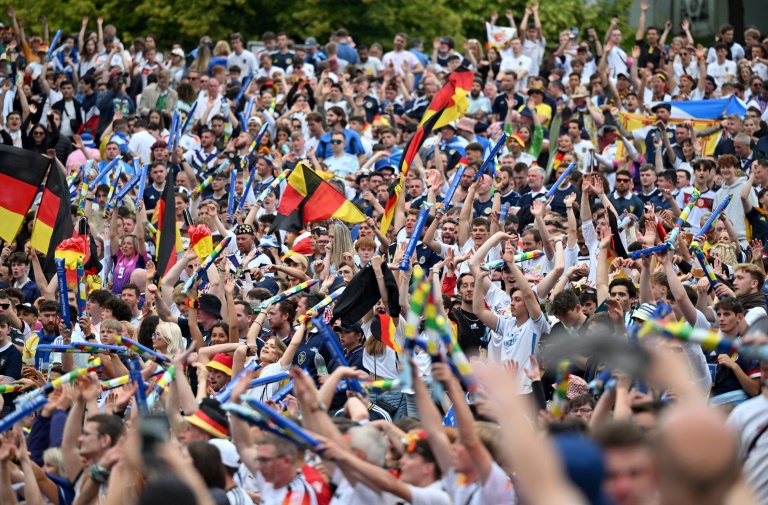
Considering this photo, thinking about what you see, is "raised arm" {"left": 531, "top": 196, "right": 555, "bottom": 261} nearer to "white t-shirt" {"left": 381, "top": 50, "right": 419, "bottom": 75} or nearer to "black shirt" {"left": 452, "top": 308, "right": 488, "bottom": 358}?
"black shirt" {"left": 452, "top": 308, "right": 488, "bottom": 358}

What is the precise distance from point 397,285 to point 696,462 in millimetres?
7855

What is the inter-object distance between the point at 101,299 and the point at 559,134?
28.3 ft

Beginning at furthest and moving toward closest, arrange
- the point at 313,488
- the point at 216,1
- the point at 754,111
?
the point at 216,1 < the point at 754,111 < the point at 313,488

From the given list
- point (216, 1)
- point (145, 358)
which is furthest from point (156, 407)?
point (216, 1)

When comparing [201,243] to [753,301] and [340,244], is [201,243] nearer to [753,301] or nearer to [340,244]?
[340,244]

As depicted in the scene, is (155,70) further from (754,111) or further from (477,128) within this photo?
(754,111)

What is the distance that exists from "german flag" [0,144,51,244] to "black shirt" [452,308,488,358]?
191 inches

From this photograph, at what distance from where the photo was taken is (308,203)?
14.3m

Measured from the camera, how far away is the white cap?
6582 millimetres

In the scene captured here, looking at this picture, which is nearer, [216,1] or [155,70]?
[155,70]

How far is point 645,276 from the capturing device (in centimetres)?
980

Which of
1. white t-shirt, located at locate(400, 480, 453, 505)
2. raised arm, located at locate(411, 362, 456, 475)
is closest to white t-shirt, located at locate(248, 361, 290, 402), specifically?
raised arm, located at locate(411, 362, 456, 475)

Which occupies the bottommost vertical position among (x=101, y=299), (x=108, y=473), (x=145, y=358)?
(x=101, y=299)

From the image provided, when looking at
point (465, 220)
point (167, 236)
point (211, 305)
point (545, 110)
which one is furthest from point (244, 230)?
point (545, 110)
